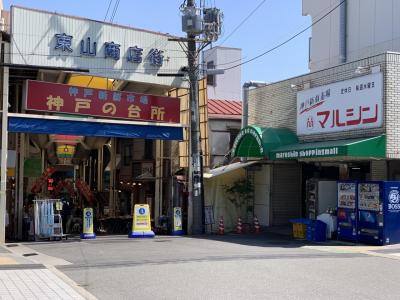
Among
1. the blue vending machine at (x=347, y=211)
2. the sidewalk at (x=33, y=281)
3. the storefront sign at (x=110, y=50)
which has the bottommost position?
the sidewalk at (x=33, y=281)

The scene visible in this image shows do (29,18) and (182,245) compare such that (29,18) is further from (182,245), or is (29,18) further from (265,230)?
(265,230)

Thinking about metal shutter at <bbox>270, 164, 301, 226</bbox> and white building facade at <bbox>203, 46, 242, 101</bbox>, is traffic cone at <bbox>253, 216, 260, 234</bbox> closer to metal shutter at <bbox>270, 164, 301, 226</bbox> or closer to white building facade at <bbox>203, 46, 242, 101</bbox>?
metal shutter at <bbox>270, 164, 301, 226</bbox>

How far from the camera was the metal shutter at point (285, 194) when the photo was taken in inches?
985

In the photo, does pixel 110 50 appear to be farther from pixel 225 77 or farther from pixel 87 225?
pixel 225 77

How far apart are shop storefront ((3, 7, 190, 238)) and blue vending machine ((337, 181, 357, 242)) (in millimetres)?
7603

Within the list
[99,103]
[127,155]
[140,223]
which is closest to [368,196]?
[140,223]

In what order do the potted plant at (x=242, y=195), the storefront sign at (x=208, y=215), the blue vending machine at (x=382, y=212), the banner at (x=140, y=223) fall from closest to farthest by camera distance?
the blue vending machine at (x=382, y=212) < the banner at (x=140, y=223) < the storefront sign at (x=208, y=215) < the potted plant at (x=242, y=195)

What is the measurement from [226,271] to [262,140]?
11.3 m

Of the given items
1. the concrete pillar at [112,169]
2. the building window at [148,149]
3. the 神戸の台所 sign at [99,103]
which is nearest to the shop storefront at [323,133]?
the 神戸の台所 sign at [99,103]

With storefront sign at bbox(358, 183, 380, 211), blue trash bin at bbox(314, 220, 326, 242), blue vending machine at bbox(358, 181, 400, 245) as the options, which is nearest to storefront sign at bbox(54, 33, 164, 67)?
blue trash bin at bbox(314, 220, 326, 242)

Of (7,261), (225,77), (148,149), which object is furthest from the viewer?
(225,77)

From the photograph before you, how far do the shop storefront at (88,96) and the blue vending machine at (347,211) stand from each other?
760 centimetres

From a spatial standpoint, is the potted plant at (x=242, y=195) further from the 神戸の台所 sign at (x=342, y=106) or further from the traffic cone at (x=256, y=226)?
the 神戸の台所 sign at (x=342, y=106)

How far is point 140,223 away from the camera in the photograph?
22.1 m
